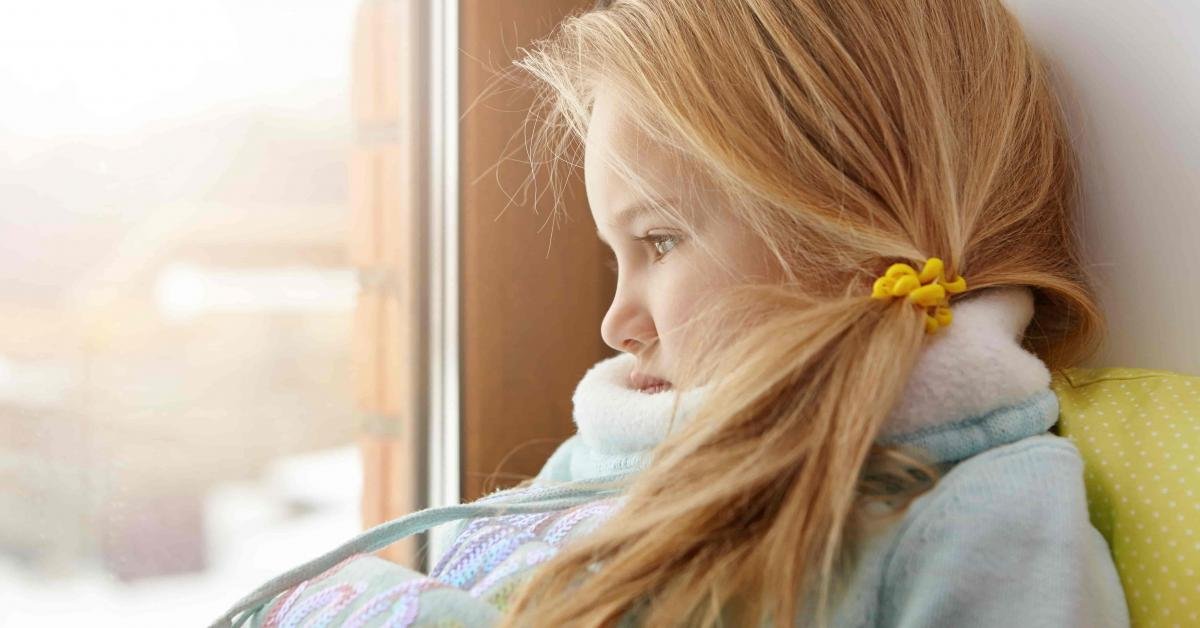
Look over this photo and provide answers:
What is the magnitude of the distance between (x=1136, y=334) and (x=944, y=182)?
214 mm

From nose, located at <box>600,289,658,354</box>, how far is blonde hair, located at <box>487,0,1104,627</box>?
0.08m

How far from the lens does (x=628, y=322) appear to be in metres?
0.83

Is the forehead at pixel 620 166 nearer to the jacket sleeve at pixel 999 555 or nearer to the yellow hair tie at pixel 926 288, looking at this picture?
the yellow hair tie at pixel 926 288

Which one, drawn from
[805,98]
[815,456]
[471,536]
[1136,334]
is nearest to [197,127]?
[471,536]

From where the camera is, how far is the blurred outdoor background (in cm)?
101

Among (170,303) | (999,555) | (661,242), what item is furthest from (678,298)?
(170,303)

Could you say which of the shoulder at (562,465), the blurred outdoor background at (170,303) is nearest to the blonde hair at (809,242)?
the shoulder at (562,465)

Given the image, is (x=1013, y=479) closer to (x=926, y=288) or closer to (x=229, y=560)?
(x=926, y=288)

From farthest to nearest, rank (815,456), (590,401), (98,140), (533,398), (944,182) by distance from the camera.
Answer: (533,398), (98,140), (590,401), (944,182), (815,456)

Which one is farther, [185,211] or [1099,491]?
[185,211]

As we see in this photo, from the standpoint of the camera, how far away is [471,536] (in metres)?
0.87

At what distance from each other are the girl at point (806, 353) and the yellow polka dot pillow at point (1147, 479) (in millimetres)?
27

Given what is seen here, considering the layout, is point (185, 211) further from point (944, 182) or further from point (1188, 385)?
point (1188, 385)

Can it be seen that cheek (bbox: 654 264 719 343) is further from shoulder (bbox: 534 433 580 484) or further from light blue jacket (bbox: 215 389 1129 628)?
shoulder (bbox: 534 433 580 484)
